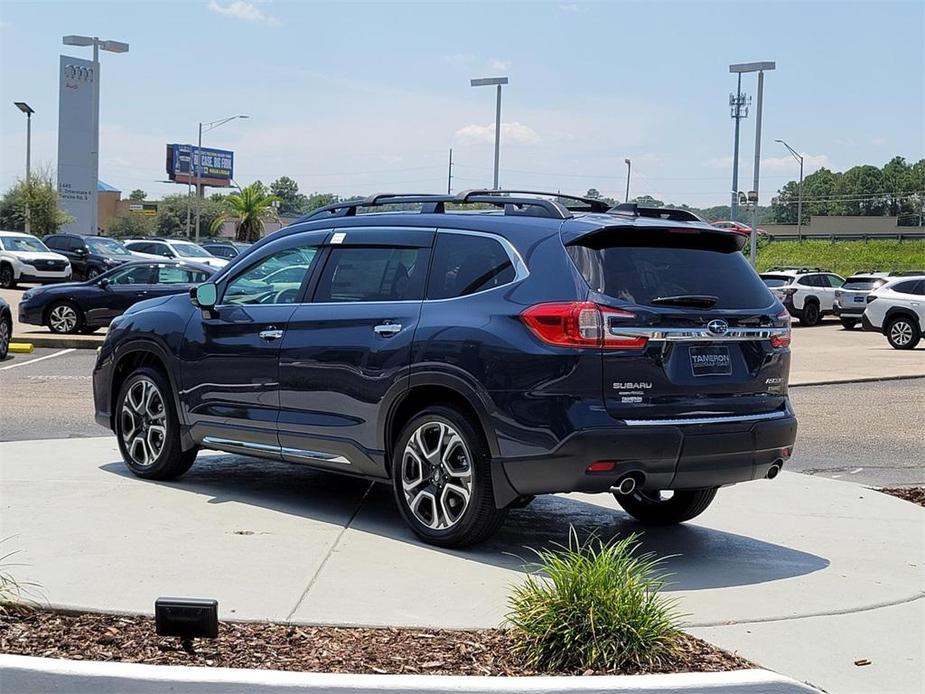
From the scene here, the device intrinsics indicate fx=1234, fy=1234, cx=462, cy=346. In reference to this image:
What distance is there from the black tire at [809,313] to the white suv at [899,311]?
34.0 feet

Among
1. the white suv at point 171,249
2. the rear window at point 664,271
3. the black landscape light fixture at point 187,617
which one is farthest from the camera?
the white suv at point 171,249

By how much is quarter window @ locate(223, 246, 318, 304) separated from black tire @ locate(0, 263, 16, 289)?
107 ft

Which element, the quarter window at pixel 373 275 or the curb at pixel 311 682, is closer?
the curb at pixel 311 682

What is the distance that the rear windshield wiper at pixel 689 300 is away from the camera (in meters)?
6.55

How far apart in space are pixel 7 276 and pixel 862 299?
85.5 feet

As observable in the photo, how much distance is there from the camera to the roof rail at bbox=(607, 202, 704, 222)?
23.8 ft

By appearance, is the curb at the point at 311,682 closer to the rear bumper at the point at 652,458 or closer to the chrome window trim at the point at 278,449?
the rear bumper at the point at 652,458

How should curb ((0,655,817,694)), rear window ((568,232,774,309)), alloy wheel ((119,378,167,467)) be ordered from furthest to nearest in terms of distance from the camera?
alloy wheel ((119,378,167,467)) < rear window ((568,232,774,309)) < curb ((0,655,817,694))

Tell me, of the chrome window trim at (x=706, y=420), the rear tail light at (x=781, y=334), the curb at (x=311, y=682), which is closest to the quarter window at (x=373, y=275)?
the chrome window trim at (x=706, y=420)

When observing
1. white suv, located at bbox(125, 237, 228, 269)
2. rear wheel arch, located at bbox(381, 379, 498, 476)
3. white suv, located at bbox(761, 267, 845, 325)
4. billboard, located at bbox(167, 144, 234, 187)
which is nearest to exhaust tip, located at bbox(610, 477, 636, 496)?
rear wheel arch, located at bbox(381, 379, 498, 476)

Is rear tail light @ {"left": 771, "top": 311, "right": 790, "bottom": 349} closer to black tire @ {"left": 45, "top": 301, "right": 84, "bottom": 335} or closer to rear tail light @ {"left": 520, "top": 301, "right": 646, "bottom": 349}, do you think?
rear tail light @ {"left": 520, "top": 301, "right": 646, "bottom": 349}

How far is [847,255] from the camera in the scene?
84.5 meters

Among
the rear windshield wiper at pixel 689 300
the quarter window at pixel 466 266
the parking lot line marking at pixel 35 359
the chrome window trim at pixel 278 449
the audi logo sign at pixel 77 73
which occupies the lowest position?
the parking lot line marking at pixel 35 359

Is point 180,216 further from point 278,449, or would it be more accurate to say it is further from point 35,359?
point 278,449
